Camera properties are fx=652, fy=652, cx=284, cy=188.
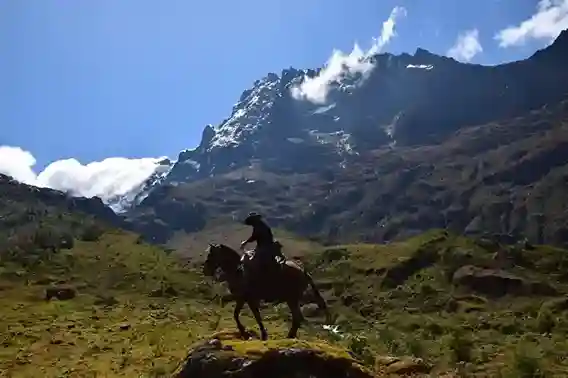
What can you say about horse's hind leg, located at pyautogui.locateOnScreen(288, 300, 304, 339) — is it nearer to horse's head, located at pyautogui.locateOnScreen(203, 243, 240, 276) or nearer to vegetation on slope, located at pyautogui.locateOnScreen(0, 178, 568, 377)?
vegetation on slope, located at pyautogui.locateOnScreen(0, 178, 568, 377)

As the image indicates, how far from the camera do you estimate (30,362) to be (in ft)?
141

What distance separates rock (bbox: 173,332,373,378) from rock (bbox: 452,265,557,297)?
388 ft

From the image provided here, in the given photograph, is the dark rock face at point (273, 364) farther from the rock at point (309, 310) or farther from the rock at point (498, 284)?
the rock at point (498, 284)

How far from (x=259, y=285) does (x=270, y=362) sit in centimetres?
358

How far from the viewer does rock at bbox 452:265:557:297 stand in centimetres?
13088

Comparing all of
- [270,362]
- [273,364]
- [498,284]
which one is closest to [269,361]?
[270,362]

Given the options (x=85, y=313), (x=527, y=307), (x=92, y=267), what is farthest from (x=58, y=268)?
(x=527, y=307)

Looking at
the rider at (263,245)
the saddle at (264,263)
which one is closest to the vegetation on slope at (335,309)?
the saddle at (264,263)

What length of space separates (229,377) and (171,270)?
5808 inches

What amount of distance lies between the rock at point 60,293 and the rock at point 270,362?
317ft

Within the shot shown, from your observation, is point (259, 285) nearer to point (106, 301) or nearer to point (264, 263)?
point (264, 263)

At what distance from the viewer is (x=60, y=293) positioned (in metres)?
112

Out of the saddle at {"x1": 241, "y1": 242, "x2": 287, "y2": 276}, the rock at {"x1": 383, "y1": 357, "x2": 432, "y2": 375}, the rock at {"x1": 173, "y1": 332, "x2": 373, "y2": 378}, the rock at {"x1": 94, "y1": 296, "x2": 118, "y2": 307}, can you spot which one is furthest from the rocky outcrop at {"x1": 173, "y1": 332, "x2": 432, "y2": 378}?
the rock at {"x1": 94, "y1": 296, "x2": 118, "y2": 307}

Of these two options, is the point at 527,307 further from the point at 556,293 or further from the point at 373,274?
the point at 373,274
